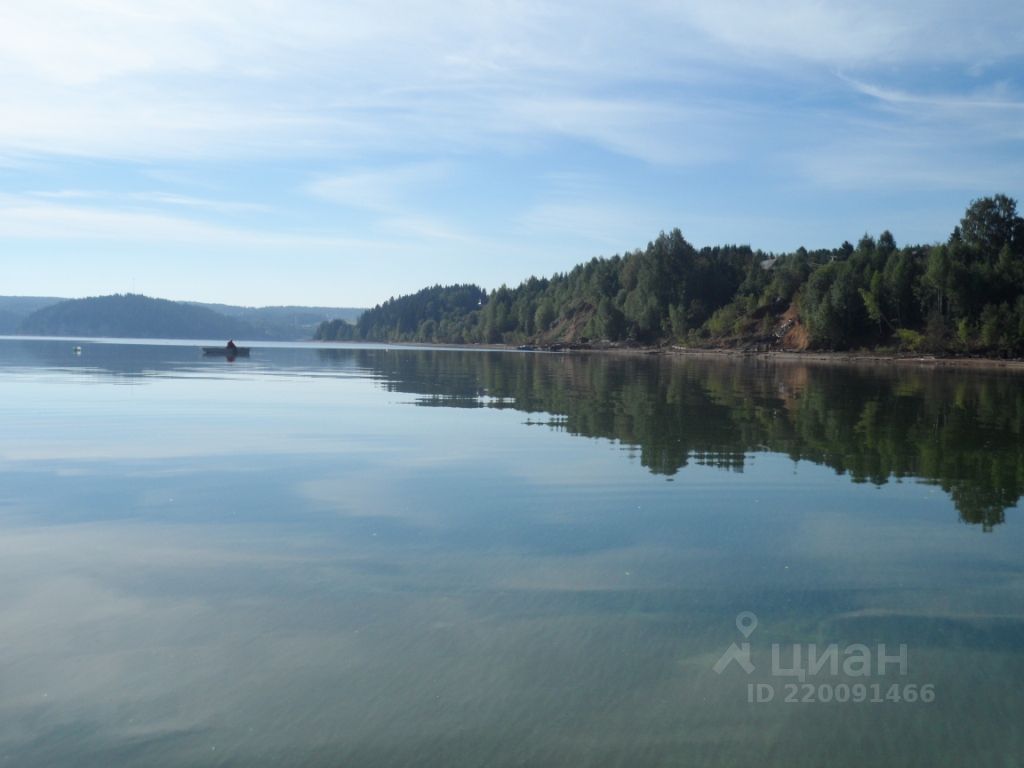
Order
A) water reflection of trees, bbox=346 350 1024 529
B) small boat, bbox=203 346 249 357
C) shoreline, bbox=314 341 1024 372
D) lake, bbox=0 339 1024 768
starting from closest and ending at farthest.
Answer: lake, bbox=0 339 1024 768, water reflection of trees, bbox=346 350 1024 529, shoreline, bbox=314 341 1024 372, small boat, bbox=203 346 249 357

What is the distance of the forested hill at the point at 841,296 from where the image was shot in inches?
4274

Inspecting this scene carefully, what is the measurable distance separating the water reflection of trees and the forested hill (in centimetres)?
6487

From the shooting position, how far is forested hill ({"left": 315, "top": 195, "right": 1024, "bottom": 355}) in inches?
4274

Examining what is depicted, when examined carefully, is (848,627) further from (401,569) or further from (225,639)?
(225,639)

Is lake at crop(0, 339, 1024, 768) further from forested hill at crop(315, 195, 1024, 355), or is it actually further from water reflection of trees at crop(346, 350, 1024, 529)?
forested hill at crop(315, 195, 1024, 355)

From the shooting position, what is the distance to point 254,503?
14984mm

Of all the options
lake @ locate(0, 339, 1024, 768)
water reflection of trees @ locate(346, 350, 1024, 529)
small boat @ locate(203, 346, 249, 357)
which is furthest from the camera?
small boat @ locate(203, 346, 249, 357)

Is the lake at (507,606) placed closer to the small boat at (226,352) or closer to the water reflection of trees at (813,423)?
the water reflection of trees at (813,423)

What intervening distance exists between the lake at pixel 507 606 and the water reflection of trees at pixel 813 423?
28cm

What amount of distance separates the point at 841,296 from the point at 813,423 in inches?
4042

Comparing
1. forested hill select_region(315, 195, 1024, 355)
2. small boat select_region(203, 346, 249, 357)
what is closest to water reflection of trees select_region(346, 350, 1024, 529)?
small boat select_region(203, 346, 249, 357)

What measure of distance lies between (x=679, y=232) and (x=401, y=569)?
174m

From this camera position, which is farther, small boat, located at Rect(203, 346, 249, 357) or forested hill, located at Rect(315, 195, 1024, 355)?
forested hill, located at Rect(315, 195, 1024, 355)

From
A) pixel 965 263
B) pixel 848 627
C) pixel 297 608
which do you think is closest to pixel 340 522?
pixel 297 608
